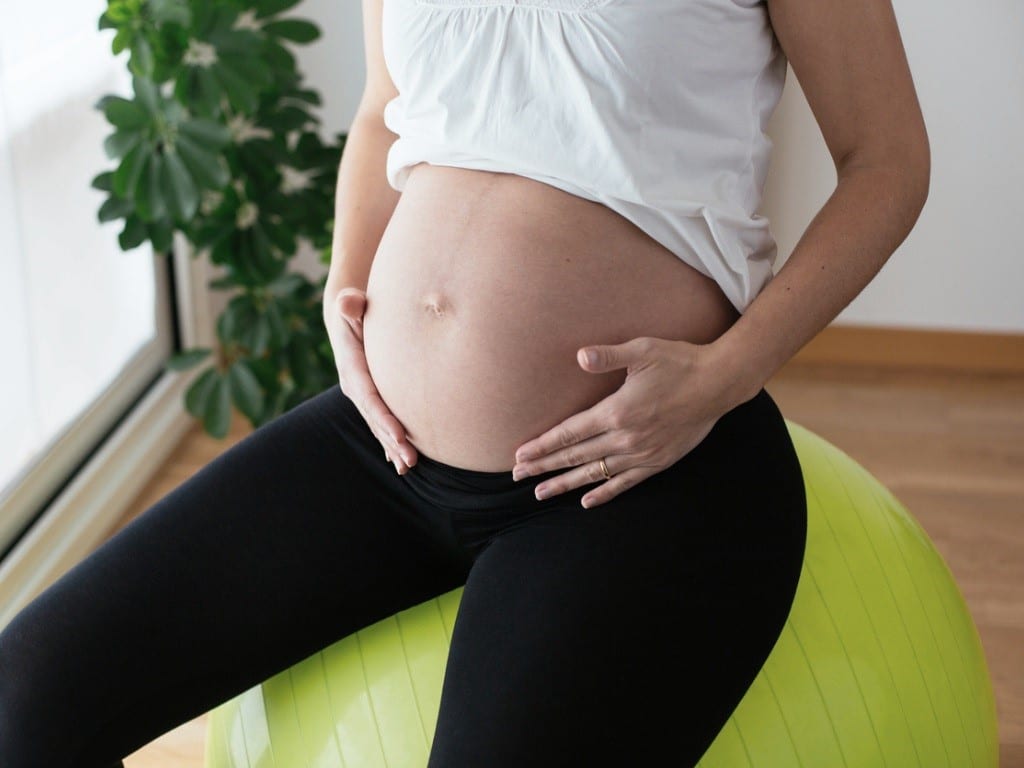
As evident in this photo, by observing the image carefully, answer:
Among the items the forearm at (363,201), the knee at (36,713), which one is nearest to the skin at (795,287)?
the forearm at (363,201)

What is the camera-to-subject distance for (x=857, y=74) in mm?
924

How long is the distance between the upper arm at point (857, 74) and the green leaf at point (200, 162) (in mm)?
1070

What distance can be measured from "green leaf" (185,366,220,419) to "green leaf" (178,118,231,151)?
0.47m

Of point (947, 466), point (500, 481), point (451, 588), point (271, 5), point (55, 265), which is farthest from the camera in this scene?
point (947, 466)

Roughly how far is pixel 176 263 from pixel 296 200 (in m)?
0.59

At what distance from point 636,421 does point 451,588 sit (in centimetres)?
29

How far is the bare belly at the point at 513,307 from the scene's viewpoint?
0.94 meters

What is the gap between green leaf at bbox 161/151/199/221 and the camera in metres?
1.75

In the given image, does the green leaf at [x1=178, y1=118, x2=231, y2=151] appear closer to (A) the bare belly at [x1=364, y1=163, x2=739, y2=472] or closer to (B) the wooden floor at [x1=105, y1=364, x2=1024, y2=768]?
(B) the wooden floor at [x1=105, y1=364, x2=1024, y2=768]

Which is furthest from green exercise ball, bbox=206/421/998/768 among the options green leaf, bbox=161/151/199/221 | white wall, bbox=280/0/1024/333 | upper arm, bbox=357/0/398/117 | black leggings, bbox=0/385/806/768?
white wall, bbox=280/0/1024/333

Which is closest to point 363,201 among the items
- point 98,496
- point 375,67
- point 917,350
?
point 375,67

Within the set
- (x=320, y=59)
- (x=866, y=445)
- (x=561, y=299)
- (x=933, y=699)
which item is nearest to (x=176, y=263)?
(x=320, y=59)

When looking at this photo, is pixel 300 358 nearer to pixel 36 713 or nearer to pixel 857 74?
pixel 36 713

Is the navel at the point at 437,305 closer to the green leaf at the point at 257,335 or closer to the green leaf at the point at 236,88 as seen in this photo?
the green leaf at the point at 236,88
